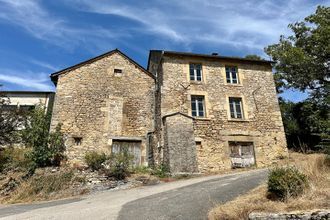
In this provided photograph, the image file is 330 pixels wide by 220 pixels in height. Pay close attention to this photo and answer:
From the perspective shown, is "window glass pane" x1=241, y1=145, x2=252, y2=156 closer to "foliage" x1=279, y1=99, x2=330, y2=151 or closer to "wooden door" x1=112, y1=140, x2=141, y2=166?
"foliage" x1=279, y1=99, x2=330, y2=151

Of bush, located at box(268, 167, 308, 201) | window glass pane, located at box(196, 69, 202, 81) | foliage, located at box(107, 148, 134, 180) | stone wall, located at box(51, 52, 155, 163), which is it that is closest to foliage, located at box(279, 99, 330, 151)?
window glass pane, located at box(196, 69, 202, 81)

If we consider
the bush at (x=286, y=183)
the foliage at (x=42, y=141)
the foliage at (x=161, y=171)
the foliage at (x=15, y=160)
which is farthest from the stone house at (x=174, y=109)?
the bush at (x=286, y=183)

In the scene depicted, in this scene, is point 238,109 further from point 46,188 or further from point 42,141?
point 46,188

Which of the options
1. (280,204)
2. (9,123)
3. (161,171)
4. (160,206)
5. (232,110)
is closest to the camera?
(280,204)

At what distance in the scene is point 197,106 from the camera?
15242 millimetres

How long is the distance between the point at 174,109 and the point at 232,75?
4.64 meters

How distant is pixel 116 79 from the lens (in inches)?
634

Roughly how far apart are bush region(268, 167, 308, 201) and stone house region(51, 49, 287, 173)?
23.4 feet

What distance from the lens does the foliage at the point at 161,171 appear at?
39.7 feet

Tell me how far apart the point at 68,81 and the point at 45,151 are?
4.74 meters

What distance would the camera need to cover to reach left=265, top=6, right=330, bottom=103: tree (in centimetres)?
1962

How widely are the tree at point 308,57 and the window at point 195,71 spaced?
340 inches

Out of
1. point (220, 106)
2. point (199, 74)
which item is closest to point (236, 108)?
point (220, 106)

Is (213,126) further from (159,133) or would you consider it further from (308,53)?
(308,53)
